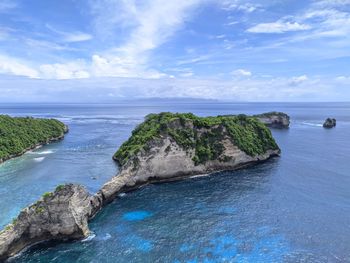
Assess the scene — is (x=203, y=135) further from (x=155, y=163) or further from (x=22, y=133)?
(x=22, y=133)

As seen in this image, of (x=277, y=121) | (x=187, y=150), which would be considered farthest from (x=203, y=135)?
(x=277, y=121)

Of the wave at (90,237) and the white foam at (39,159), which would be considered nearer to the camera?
the wave at (90,237)

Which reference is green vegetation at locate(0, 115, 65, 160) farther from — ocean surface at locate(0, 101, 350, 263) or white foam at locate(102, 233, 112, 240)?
white foam at locate(102, 233, 112, 240)

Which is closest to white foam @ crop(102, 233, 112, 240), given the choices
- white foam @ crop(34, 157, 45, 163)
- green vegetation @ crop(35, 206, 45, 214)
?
green vegetation @ crop(35, 206, 45, 214)

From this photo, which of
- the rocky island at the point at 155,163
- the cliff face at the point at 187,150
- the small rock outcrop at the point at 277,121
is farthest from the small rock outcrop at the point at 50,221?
the small rock outcrop at the point at 277,121

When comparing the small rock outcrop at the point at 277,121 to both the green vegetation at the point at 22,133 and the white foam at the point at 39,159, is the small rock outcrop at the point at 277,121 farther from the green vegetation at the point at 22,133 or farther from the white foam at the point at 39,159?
the white foam at the point at 39,159

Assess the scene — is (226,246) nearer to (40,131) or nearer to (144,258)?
(144,258)

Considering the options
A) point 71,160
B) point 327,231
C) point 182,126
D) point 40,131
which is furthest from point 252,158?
point 40,131
